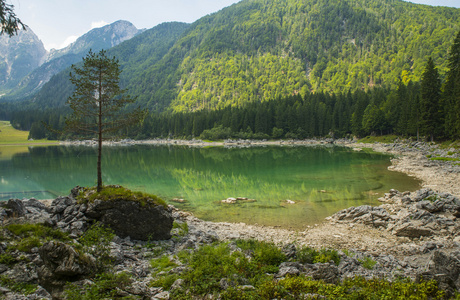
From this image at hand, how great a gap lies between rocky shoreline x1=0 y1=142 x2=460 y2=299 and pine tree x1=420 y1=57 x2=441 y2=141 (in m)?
43.1

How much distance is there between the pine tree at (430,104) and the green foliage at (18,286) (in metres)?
74.0

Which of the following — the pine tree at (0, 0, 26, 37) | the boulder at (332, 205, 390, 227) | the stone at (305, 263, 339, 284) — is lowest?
the boulder at (332, 205, 390, 227)

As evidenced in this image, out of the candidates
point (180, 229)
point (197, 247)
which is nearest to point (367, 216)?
point (197, 247)

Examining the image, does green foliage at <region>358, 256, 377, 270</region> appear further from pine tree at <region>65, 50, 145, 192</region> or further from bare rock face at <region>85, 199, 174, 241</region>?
pine tree at <region>65, 50, 145, 192</region>

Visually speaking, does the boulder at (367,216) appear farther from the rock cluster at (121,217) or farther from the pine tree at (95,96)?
the pine tree at (95,96)

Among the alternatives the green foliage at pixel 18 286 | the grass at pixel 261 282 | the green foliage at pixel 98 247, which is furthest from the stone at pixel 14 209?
the grass at pixel 261 282

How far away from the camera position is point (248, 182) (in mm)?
35500

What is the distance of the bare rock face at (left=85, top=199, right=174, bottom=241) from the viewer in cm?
1352

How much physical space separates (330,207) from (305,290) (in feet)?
53.5

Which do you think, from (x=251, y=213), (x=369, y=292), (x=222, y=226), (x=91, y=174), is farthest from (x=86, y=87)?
(x=91, y=174)

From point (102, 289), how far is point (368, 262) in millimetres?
10923

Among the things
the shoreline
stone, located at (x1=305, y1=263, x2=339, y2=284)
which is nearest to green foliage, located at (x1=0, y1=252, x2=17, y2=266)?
the shoreline

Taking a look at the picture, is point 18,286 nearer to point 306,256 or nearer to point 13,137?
point 306,256

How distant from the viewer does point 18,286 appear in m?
7.30
